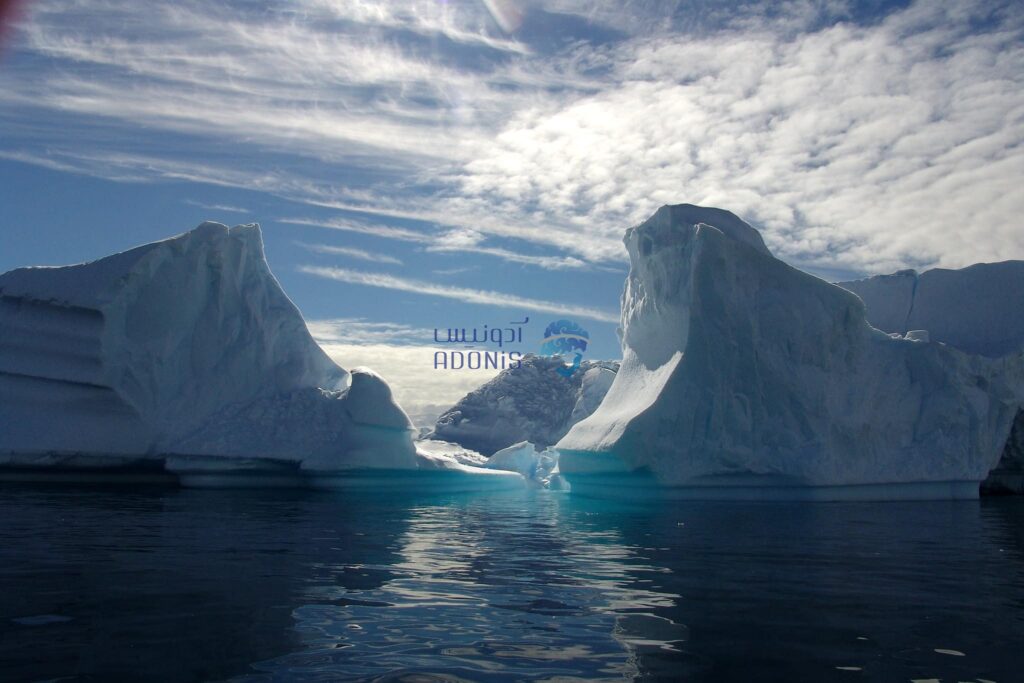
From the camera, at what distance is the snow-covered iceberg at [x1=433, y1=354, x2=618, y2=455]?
52.1m

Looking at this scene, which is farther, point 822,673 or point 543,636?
point 543,636

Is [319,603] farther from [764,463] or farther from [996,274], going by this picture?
[996,274]

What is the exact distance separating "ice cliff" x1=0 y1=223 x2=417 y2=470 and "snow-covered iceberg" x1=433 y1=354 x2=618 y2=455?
94.7 feet

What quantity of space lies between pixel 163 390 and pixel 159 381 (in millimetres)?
255

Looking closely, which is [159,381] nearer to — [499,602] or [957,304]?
[499,602]

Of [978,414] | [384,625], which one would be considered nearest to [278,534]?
[384,625]

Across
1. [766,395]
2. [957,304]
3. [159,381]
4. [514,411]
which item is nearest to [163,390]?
[159,381]

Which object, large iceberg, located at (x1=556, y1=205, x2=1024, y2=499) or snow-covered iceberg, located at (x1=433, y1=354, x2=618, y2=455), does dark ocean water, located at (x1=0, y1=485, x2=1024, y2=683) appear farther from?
snow-covered iceberg, located at (x1=433, y1=354, x2=618, y2=455)

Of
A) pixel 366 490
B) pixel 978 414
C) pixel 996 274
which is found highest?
pixel 996 274

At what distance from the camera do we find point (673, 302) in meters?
19.2

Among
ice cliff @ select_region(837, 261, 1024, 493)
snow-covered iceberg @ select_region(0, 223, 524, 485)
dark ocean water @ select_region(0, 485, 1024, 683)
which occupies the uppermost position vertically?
ice cliff @ select_region(837, 261, 1024, 493)

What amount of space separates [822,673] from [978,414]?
60.1 feet

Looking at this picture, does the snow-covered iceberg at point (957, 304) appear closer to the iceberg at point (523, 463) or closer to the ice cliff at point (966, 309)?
the ice cliff at point (966, 309)

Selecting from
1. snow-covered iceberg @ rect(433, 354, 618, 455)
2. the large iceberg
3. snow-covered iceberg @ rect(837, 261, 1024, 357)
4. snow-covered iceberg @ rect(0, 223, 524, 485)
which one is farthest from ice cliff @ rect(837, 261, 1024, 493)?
snow-covered iceberg @ rect(433, 354, 618, 455)
